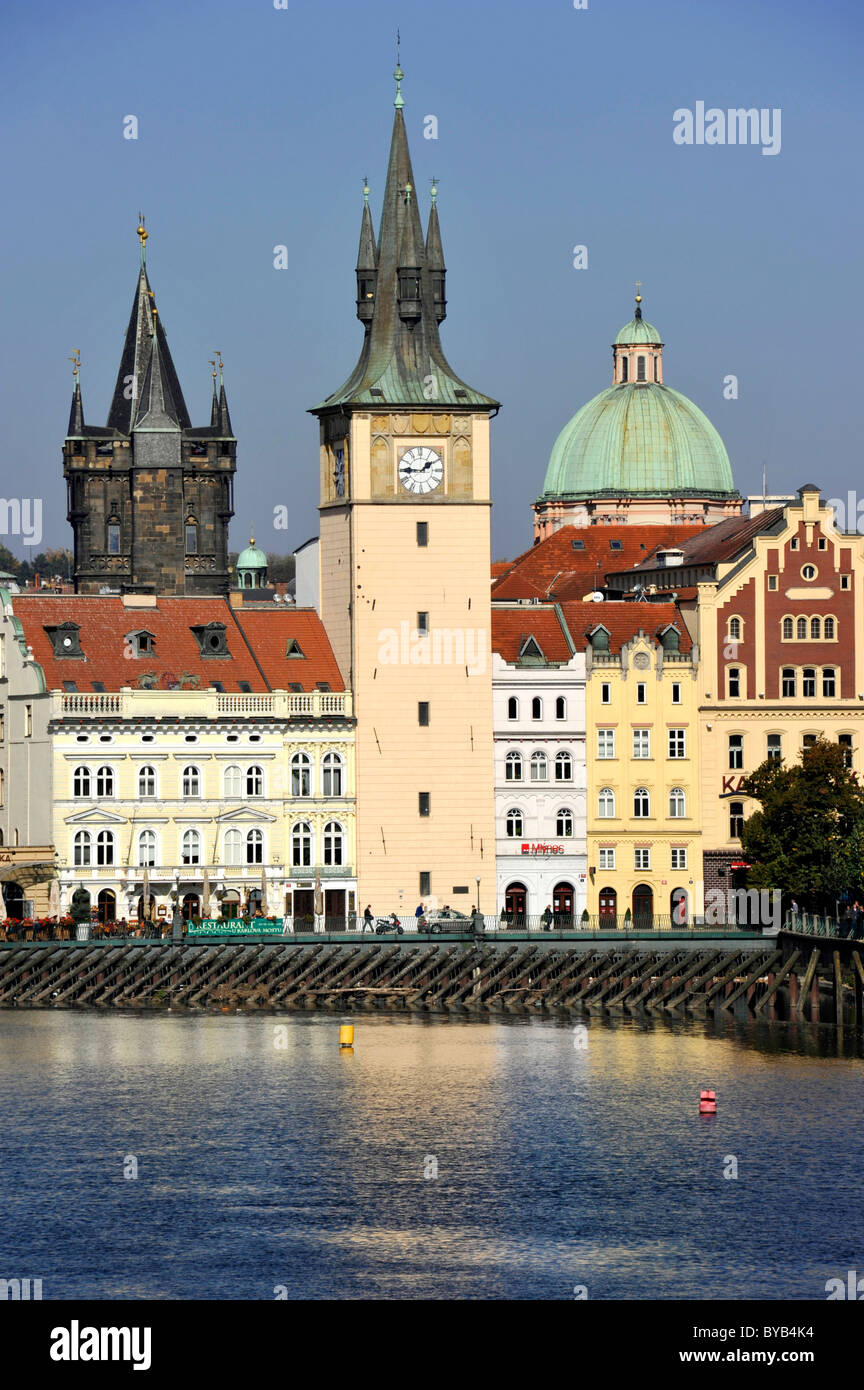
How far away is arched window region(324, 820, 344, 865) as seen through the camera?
125 meters

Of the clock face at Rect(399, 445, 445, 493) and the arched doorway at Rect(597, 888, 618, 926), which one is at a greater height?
the clock face at Rect(399, 445, 445, 493)

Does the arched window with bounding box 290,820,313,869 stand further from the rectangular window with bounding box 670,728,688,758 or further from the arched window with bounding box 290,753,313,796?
the rectangular window with bounding box 670,728,688,758

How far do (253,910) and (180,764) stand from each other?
641cm

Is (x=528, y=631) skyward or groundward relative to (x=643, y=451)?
groundward

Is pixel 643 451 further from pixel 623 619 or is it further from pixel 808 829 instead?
pixel 808 829

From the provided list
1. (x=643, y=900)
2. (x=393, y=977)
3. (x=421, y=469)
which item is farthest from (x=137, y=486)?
(x=393, y=977)

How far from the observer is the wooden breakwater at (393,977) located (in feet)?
366

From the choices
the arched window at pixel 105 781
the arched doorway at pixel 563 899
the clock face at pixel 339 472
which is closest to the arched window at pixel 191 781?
the arched window at pixel 105 781

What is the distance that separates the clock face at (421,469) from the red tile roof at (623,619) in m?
8.56

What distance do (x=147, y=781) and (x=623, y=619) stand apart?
2199 cm

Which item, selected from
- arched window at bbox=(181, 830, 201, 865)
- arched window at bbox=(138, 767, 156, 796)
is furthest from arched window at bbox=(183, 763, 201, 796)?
arched window at bbox=(181, 830, 201, 865)

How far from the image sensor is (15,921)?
384 feet

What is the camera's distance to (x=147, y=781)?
12188 cm

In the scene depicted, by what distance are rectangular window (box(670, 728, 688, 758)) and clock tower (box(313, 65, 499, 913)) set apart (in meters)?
7.74
